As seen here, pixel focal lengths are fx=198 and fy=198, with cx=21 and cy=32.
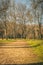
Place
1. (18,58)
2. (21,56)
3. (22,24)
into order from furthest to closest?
(22,24) → (21,56) → (18,58)

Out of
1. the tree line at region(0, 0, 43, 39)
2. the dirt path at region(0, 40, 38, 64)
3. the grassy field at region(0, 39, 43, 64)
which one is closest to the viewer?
the dirt path at region(0, 40, 38, 64)

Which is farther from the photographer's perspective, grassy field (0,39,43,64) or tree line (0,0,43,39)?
tree line (0,0,43,39)

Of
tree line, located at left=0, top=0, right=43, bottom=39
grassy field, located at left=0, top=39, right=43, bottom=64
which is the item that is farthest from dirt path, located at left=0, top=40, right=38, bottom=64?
tree line, located at left=0, top=0, right=43, bottom=39

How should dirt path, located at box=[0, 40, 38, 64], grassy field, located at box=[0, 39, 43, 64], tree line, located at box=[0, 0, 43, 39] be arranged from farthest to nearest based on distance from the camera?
1. tree line, located at box=[0, 0, 43, 39]
2. grassy field, located at box=[0, 39, 43, 64]
3. dirt path, located at box=[0, 40, 38, 64]

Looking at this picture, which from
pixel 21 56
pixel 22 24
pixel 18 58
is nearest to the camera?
pixel 18 58

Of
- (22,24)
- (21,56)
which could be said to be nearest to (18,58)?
(21,56)

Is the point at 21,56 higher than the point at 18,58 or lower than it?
lower

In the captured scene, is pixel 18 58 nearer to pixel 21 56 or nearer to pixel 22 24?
pixel 21 56

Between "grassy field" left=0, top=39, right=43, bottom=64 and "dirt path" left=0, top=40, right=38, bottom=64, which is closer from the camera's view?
"dirt path" left=0, top=40, right=38, bottom=64

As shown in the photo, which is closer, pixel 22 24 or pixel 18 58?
pixel 18 58

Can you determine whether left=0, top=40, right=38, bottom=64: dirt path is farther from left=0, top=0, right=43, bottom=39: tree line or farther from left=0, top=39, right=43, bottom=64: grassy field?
left=0, top=0, right=43, bottom=39: tree line

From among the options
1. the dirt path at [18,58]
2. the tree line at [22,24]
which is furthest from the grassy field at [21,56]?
the tree line at [22,24]

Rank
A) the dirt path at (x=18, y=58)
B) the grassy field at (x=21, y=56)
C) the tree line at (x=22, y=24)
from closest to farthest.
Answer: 1. the dirt path at (x=18, y=58)
2. the grassy field at (x=21, y=56)
3. the tree line at (x=22, y=24)

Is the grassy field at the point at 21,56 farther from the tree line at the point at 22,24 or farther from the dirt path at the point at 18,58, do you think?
the tree line at the point at 22,24
